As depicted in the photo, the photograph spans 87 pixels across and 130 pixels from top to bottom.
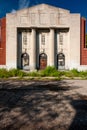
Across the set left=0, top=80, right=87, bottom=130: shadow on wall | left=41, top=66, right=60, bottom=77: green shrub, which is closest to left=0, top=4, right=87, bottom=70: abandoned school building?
left=41, top=66, right=60, bottom=77: green shrub

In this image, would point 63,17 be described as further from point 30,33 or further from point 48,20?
point 30,33

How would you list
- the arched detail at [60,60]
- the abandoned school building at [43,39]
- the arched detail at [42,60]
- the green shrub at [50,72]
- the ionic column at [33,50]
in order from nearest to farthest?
the green shrub at [50,72]
the abandoned school building at [43,39]
the ionic column at [33,50]
the arched detail at [60,60]
the arched detail at [42,60]

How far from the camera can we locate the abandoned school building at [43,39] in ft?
93.6

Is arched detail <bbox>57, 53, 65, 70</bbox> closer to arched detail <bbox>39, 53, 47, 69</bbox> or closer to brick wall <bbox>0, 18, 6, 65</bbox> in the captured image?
arched detail <bbox>39, 53, 47, 69</bbox>

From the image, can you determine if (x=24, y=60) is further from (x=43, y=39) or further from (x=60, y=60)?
(x=60, y=60)

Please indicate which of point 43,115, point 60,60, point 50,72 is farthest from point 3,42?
point 43,115

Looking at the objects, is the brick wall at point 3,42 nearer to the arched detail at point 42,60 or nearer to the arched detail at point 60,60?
the arched detail at point 42,60

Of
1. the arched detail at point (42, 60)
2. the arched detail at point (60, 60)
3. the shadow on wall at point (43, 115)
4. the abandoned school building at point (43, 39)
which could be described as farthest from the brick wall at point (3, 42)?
the shadow on wall at point (43, 115)

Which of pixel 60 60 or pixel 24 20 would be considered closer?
pixel 24 20

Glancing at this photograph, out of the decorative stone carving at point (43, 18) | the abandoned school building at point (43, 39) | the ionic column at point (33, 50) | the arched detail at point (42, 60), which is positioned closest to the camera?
the abandoned school building at point (43, 39)

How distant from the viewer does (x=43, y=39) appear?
29.9 metres

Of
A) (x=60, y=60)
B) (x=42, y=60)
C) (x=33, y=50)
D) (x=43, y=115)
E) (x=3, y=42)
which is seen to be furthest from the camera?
(x=42, y=60)

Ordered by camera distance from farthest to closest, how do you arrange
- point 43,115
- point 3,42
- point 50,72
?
1. point 3,42
2. point 50,72
3. point 43,115

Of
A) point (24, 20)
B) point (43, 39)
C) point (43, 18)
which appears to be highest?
point (43, 18)
